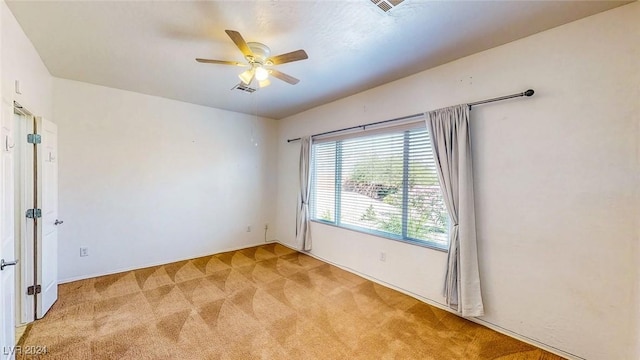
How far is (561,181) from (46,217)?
482 cm

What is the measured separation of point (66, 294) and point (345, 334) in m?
3.24

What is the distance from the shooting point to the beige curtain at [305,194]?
440 centimetres

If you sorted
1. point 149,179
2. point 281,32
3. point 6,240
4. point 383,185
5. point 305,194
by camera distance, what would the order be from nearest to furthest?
1. point 6,240
2. point 281,32
3. point 383,185
4. point 149,179
5. point 305,194

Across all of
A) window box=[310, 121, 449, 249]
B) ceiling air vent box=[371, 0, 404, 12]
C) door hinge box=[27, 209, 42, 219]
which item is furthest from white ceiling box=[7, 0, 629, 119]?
door hinge box=[27, 209, 42, 219]

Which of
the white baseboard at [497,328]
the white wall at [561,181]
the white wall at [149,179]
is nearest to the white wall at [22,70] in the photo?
the white wall at [149,179]

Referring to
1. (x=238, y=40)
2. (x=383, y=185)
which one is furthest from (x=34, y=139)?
(x=383, y=185)

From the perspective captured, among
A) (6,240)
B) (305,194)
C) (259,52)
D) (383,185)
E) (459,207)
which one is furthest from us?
(305,194)

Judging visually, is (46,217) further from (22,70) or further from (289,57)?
(289,57)

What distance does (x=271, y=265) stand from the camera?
393 cm

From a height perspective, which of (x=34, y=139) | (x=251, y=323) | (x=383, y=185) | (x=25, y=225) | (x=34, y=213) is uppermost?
(x=34, y=139)

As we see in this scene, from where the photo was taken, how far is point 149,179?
12.5 feet

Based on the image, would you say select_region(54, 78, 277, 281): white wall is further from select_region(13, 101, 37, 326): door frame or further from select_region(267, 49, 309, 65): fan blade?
select_region(267, 49, 309, 65): fan blade

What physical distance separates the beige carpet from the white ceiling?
8.64 feet

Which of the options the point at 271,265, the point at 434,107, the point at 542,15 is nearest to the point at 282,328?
the point at 271,265
